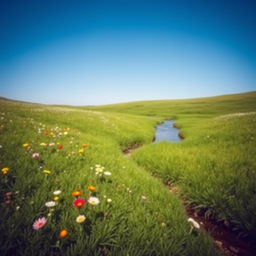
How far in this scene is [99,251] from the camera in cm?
173

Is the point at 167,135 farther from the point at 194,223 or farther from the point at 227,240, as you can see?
the point at 194,223

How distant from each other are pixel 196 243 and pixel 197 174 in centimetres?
234

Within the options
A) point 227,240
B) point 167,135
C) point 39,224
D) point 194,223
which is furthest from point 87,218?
point 167,135

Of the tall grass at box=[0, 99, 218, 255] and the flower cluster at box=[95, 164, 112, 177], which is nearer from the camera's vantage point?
the tall grass at box=[0, 99, 218, 255]

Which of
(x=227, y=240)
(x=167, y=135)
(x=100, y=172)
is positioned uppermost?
(x=100, y=172)

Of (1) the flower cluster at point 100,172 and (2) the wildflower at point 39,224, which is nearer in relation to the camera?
(2) the wildflower at point 39,224

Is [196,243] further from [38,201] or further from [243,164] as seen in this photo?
[243,164]

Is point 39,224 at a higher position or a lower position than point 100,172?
higher

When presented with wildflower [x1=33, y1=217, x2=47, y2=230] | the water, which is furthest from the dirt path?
the water

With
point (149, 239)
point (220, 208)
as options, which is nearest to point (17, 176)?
point (149, 239)

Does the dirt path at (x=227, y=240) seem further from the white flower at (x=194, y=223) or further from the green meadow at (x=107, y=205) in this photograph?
the white flower at (x=194, y=223)

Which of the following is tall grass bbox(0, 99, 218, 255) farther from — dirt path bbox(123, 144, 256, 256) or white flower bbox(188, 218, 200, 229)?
dirt path bbox(123, 144, 256, 256)

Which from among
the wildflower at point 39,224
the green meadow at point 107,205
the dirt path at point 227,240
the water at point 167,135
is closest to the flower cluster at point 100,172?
the green meadow at point 107,205

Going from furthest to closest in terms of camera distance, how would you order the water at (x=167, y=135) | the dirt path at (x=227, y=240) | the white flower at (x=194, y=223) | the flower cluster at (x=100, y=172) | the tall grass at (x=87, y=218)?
the water at (x=167, y=135)
the flower cluster at (x=100, y=172)
the dirt path at (x=227, y=240)
the white flower at (x=194, y=223)
the tall grass at (x=87, y=218)
